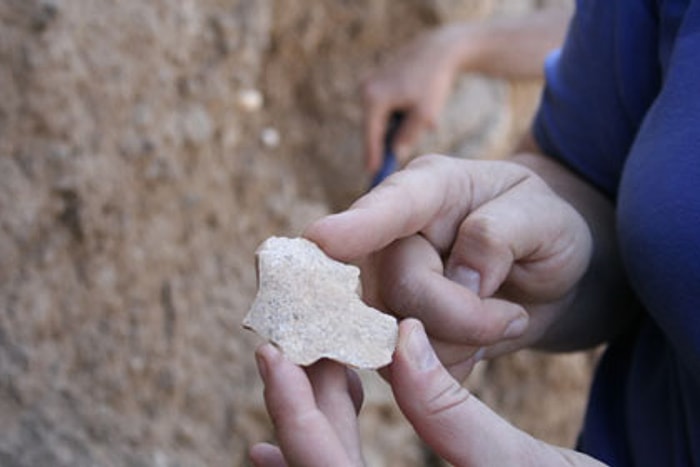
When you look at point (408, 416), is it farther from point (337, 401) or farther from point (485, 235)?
point (485, 235)

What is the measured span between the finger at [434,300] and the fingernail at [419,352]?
68 mm

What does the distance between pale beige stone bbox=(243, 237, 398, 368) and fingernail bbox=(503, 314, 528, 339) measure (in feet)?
0.41

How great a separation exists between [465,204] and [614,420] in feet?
0.97

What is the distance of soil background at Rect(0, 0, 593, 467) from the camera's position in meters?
1.35

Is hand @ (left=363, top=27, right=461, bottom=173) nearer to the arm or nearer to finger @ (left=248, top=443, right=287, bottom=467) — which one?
the arm

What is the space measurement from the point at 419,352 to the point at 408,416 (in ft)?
0.16

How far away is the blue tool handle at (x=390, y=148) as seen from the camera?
6.04 feet

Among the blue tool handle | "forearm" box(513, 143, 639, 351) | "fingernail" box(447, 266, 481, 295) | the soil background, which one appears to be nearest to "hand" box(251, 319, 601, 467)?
"fingernail" box(447, 266, 481, 295)

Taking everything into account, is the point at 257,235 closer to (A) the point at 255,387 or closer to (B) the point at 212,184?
(B) the point at 212,184

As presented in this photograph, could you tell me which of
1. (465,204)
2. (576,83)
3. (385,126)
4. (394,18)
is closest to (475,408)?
(465,204)

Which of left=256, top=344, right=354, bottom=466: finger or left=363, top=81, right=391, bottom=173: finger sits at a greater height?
left=256, top=344, right=354, bottom=466: finger

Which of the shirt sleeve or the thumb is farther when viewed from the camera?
the shirt sleeve

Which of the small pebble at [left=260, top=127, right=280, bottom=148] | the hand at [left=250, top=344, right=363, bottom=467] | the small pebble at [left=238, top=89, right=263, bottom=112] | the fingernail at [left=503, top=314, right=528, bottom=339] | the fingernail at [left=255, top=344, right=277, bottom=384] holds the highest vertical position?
the fingernail at [left=255, top=344, right=277, bottom=384]

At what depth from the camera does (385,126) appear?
6.18 feet
